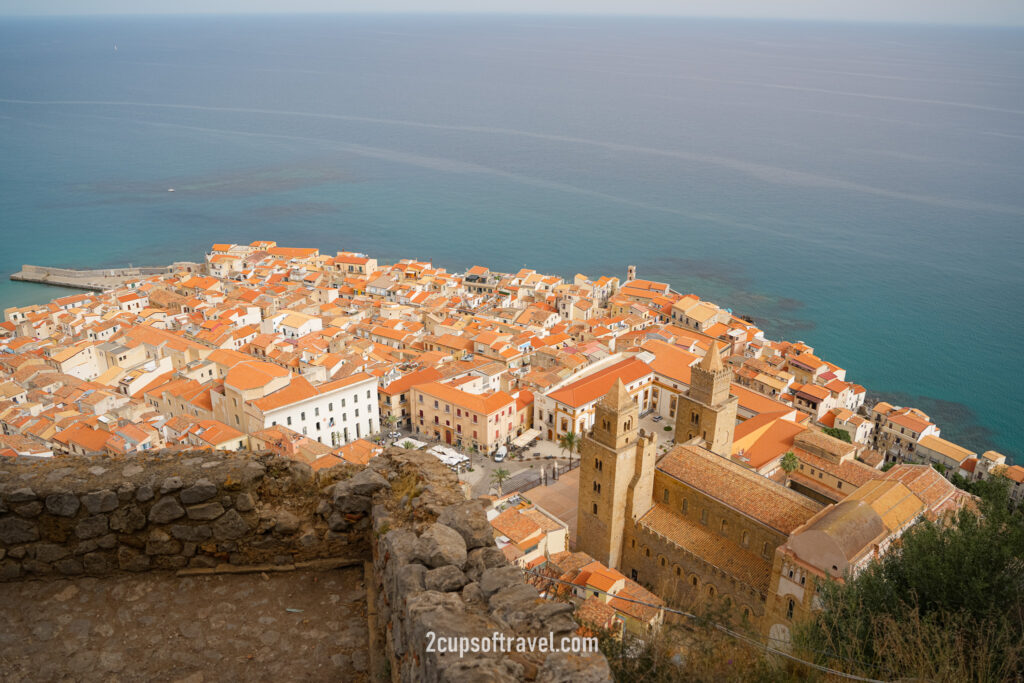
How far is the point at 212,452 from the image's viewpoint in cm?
621

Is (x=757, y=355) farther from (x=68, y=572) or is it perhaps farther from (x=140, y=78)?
(x=140, y=78)

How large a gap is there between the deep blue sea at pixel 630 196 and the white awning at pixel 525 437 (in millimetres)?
23787

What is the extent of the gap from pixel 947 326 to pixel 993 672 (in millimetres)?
54786

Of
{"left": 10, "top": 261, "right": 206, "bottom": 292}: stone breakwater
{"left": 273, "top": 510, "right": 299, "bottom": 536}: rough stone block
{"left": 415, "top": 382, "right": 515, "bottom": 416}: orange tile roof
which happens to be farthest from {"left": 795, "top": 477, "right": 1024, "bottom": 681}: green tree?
{"left": 10, "top": 261, "right": 206, "bottom": 292}: stone breakwater

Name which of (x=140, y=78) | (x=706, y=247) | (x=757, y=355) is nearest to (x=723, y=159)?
(x=706, y=247)

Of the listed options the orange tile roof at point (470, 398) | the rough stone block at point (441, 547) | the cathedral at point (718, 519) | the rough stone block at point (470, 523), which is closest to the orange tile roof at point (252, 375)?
the orange tile roof at point (470, 398)

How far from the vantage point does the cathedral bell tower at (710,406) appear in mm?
23547

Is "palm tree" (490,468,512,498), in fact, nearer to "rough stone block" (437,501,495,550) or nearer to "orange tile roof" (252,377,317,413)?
"orange tile roof" (252,377,317,413)

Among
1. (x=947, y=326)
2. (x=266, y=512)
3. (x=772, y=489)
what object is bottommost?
(x=947, y=326)

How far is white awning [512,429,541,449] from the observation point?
1297 inches

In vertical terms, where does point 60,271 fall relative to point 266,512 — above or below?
below

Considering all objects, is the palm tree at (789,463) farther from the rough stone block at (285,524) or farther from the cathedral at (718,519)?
the rough stone block at (285,524)

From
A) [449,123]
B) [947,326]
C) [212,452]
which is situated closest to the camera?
[212,452]

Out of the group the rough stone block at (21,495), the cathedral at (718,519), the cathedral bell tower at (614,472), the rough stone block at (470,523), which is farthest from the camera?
the cathedral bell tower at (614,472)
